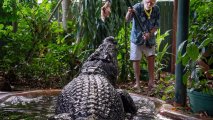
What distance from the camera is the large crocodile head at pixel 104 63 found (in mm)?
4295

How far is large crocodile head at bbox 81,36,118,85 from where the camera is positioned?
4.30 metres

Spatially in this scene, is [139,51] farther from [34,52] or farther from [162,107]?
[162,107]

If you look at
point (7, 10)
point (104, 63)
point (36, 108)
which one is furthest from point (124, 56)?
point (36, 108)

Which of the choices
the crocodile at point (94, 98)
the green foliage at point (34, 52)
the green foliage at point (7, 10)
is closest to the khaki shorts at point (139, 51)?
the green foliage at point (34, 52)

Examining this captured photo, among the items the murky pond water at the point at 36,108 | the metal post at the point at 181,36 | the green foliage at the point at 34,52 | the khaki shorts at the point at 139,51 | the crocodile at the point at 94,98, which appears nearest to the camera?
the crocodile at the point at 94,98

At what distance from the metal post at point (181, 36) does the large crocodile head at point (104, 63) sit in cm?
82

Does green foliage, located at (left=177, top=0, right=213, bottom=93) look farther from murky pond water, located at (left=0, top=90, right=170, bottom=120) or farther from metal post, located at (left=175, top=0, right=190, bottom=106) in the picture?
murky pond water, located at (left=0, top=90, right=170, bottom=120)

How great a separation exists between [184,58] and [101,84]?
2.78 ft

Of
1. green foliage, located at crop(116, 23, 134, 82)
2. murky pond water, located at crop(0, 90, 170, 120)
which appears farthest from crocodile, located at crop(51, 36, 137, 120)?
green foliage, located at crop(116, 23, 134, 82)

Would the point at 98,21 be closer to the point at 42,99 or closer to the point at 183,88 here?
the point at 42,99

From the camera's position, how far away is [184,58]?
331 centimetres

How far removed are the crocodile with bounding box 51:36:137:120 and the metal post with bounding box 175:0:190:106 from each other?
60cm

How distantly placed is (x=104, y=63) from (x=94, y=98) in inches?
56.2

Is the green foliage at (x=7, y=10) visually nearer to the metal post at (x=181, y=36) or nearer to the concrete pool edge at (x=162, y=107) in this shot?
the concrete pool edge at (x=162, y=107)
